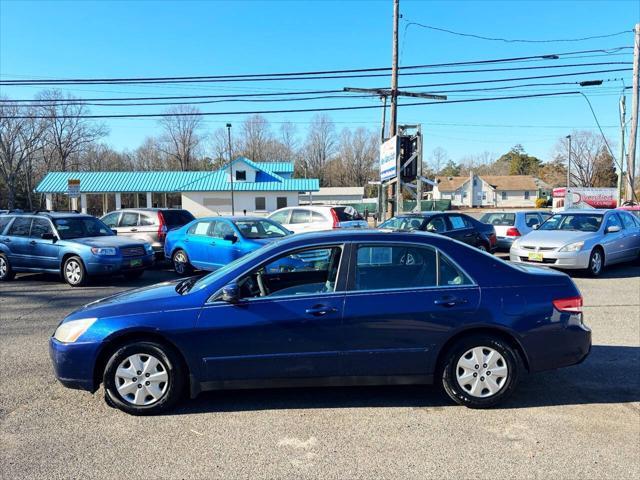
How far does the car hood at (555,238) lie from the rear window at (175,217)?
9735mm

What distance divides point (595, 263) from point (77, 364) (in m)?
11.0

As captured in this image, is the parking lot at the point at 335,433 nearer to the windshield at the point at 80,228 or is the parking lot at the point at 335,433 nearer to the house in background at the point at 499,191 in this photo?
the windshield at the point at 80,228

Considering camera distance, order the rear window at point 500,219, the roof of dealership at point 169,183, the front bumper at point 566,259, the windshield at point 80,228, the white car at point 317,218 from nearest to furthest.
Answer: the front bumper at point 566,259 < the windshield at point 80,228 < the white car at point 317,218 < the rear window at point 500,219 < the roof of dealership at point 169,183

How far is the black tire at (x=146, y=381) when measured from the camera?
3844mm

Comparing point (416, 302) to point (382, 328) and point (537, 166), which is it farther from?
point (537, 166)

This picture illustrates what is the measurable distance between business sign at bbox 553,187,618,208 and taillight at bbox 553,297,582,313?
36.1m

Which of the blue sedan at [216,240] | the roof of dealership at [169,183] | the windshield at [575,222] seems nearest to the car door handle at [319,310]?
Result: the blue sedan at [216,240]

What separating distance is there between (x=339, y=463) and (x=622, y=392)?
9.60 ft

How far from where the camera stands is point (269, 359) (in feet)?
12.6

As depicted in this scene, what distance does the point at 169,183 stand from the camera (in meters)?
46.2

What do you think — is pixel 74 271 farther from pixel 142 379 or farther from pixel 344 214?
pixel 344 214

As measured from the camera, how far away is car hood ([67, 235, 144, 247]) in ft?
33.2

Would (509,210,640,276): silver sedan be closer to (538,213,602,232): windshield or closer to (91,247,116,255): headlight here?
(538,213,602,232): windshield

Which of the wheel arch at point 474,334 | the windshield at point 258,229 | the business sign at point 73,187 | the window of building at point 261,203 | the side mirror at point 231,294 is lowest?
the wheel arch at point 474,334
